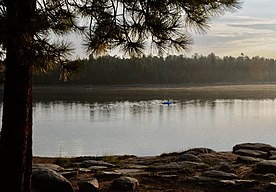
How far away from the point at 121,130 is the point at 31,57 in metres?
14.7

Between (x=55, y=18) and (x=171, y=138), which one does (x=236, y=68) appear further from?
(x=55, y=18)

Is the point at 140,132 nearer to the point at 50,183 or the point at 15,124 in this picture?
the point at 50,183

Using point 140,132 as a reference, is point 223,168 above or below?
above

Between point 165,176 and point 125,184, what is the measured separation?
0.68 meters

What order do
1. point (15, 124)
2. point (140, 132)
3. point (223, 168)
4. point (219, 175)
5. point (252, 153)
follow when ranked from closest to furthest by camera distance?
point (15, 124) → point (219, 175) → point (223, 168) → point (252, 153) → point (140, 132)

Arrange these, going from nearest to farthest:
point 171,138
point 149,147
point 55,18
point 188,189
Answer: point 55,18 < point 188,189 < point 149,147 < point 171,138

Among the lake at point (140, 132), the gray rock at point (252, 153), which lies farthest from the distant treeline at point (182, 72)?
the gray rock at point (252, 153)

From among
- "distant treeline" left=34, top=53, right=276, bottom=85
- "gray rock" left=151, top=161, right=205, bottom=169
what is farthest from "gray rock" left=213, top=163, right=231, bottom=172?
"distant treeline" left=34, top=53, right=276, bottom=85

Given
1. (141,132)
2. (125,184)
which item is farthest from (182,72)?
(125,184)

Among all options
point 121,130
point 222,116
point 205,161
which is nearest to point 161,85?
point 222,116

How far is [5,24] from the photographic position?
9.44ft

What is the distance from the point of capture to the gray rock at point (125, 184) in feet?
15.3

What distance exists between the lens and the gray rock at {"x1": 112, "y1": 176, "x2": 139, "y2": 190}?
4.67m

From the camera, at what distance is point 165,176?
520 centimetres
